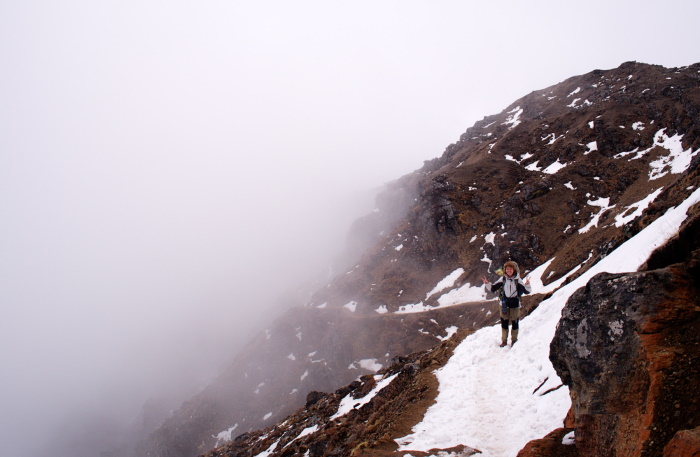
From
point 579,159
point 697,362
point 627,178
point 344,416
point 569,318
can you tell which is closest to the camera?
point 697,362

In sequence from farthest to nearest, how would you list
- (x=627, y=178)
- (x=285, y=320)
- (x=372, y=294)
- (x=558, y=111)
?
(x=558, y=111) → (x=285, y=320) → (x=372, y=294) → (x=627, y=178)

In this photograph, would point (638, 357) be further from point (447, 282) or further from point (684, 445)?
point (447, 282)

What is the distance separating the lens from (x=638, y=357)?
6.03m

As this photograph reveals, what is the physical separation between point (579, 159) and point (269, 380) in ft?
268

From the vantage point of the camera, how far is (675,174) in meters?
47.6

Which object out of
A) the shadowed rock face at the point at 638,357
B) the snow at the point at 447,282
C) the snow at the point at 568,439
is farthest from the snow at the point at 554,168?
the snow at the point at 568,439

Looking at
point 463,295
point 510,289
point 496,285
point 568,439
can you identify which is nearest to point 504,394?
point 510,289

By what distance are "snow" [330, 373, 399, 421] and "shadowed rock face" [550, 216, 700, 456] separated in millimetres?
14970

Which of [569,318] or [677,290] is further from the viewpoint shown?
[569,318]

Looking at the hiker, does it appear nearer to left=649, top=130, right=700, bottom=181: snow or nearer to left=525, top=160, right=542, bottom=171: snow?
left=649, top=130, right=700, bottom=181: snow

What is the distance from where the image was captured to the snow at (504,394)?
8.98 meters

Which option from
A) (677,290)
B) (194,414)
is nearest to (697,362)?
(677,290)

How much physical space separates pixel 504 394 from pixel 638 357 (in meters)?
6.27

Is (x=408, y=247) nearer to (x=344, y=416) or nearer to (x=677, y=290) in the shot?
(x=344, y=416)
